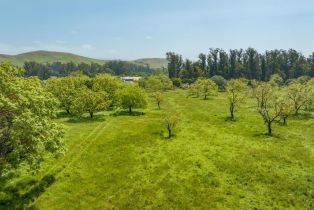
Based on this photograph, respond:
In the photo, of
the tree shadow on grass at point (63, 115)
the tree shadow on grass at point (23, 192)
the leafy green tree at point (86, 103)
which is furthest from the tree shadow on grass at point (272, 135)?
the tree shadow on grass at point (63, 115)

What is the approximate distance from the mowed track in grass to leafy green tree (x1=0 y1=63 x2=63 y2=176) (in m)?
6.18

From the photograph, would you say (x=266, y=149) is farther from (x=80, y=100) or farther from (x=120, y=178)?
(x=80, y=100)

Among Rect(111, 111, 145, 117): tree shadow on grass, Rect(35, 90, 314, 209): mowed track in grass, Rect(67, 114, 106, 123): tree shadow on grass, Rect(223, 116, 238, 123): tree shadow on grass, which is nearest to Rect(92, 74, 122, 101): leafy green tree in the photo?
Rect(111, 111, 145, 117): tree shadow on grass

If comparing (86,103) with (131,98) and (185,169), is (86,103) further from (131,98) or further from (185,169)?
(185,169)

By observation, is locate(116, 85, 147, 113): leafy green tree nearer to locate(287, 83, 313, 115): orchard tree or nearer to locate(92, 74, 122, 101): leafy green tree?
locate(92, 74, 122, 101): leafy green tree

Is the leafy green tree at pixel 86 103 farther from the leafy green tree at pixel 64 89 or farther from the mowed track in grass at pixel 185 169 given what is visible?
the mowed track in grass at pixel 185 169

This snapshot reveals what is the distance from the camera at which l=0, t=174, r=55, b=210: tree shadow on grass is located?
33.9m

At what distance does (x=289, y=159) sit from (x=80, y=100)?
184 ft

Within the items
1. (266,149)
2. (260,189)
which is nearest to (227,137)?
(266,149)

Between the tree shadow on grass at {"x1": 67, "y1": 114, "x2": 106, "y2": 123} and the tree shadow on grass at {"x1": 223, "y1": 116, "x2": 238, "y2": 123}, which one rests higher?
the tree shadow on grass at {"x1": 223, "y1": 116, "x2": 238, "y2": 123}

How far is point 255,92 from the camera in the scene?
9412cm

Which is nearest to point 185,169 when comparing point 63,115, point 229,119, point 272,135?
point 272,135

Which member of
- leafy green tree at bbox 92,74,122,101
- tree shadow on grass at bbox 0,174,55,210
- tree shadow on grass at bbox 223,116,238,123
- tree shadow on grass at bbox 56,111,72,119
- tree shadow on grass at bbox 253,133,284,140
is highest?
leafy green tree at bbox 92,74,122,101

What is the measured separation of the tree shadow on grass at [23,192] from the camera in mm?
33875
